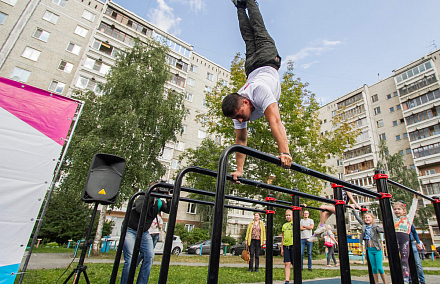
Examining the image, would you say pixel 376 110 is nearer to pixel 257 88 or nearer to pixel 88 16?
pixel 88 16

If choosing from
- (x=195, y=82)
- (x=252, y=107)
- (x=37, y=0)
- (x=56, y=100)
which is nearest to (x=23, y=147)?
(x=56, y=100)

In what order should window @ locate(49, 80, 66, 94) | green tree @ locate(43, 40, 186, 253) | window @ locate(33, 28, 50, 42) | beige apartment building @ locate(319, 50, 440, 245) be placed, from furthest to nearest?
1. beige apartment building @ locate(319, 50, 440, 245)
2. window @ locate(33, 28, 50, 42)
3. window @ locate(49, 80, 66, 94)
4. green tree @ locate(43, 40, 186, 253)

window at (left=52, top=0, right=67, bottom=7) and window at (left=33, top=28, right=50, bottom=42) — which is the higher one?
window at (left=52, top=0, right=67, bottom=7)

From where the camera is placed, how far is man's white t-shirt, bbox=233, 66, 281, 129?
7.19 feet

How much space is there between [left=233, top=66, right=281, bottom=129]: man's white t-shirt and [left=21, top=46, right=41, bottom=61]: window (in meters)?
25.8

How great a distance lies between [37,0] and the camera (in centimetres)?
2125

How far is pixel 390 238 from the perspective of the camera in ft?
7.23

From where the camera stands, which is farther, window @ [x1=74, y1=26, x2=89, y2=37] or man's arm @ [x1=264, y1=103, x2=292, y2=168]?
window @ [x1=74, y1=26, x2=89, y2=37]

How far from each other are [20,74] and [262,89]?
25388 mm

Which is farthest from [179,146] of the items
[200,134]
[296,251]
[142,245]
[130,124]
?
[296,251]

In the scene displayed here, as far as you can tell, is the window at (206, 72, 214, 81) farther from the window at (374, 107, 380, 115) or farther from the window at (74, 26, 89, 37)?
the window at (374, 107, 380, 115)

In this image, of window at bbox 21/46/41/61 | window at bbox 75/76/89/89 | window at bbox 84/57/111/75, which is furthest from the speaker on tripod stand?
window at bbox 21/46/41/61

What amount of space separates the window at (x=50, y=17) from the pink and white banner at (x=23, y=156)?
966 inches

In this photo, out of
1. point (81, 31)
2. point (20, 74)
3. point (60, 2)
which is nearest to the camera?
point (20, 74)
